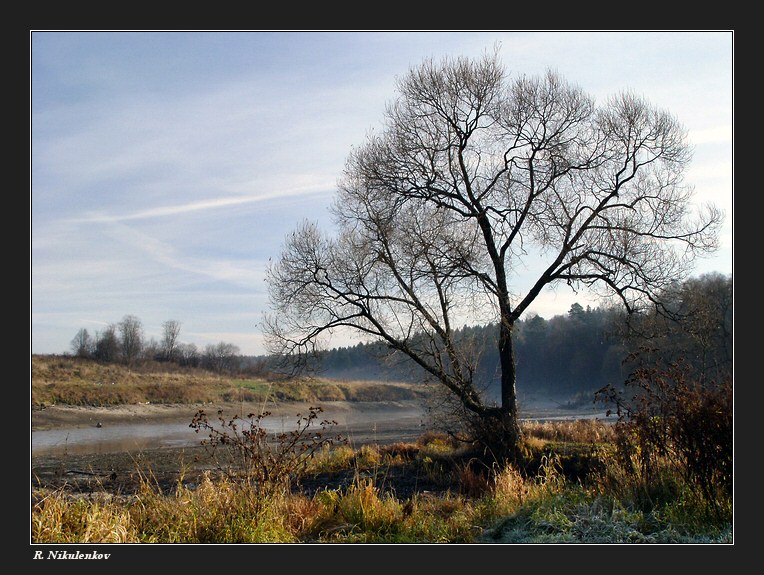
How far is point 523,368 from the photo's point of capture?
49.1 metres

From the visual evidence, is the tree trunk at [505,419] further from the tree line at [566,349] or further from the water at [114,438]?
the water at [114,438]

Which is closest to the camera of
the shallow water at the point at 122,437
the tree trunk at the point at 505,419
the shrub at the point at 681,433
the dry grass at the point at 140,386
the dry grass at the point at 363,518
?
the dry grass at the point at 363,518

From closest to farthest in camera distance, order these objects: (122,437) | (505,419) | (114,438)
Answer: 1. (505,419)
2. (114,438)
3. (122,437)

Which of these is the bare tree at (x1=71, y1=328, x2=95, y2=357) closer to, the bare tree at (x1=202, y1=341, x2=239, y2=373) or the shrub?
the bare tree at (x1=202, y1=341, x2=239, y2=373)

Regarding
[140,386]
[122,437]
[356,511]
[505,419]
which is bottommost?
[122,437]

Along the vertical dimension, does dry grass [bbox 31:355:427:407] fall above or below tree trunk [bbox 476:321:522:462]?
below

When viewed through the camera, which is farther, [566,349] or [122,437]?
[566,349]

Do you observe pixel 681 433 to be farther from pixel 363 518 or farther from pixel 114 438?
pixel 114 438

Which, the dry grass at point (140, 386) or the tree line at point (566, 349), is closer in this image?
the tree line at point (566, 349)

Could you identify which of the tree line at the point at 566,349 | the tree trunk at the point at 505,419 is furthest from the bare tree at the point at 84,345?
the tree trunk at the point at 505,419

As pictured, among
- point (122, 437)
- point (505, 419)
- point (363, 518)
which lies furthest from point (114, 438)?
point (363, 518)

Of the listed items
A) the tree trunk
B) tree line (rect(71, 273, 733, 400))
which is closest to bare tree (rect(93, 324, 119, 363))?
A: tree line (rect(71, 273, 733, 400))

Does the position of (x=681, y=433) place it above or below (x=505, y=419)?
above

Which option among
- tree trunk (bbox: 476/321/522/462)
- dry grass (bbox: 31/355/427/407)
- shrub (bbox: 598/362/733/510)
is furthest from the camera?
dry grass (bbox: 31/355/427/407)
